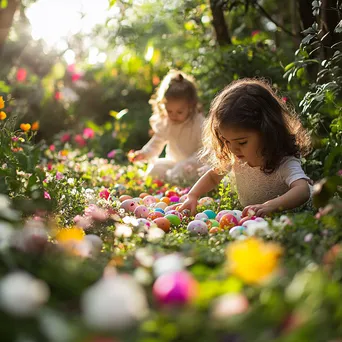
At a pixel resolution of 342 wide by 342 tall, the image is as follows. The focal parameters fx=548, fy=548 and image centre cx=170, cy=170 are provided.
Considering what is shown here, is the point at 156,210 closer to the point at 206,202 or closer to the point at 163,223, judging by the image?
the point at 206,202

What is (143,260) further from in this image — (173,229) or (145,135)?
(145,135)

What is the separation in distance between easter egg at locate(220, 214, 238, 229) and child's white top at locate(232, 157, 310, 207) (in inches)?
16.2

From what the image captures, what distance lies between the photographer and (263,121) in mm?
3289

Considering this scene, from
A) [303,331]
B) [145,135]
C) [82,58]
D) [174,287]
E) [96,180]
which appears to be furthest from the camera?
[82,58]

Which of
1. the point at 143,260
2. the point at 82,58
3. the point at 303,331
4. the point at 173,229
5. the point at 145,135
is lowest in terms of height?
the point at 303,331

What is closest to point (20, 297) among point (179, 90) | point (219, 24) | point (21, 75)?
point (179, 90)

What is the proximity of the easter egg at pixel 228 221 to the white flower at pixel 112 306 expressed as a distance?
1.75 metres

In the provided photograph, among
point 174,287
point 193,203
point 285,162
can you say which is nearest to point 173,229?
point 193,203

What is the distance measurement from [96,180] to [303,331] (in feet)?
13.5

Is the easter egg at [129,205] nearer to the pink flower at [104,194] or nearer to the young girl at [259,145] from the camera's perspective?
the pink flower at [104,194]

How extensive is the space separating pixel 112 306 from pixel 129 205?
2634mm

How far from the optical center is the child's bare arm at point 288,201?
2988 mm

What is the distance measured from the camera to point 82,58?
34.2 feet

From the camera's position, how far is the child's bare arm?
2.99 m
